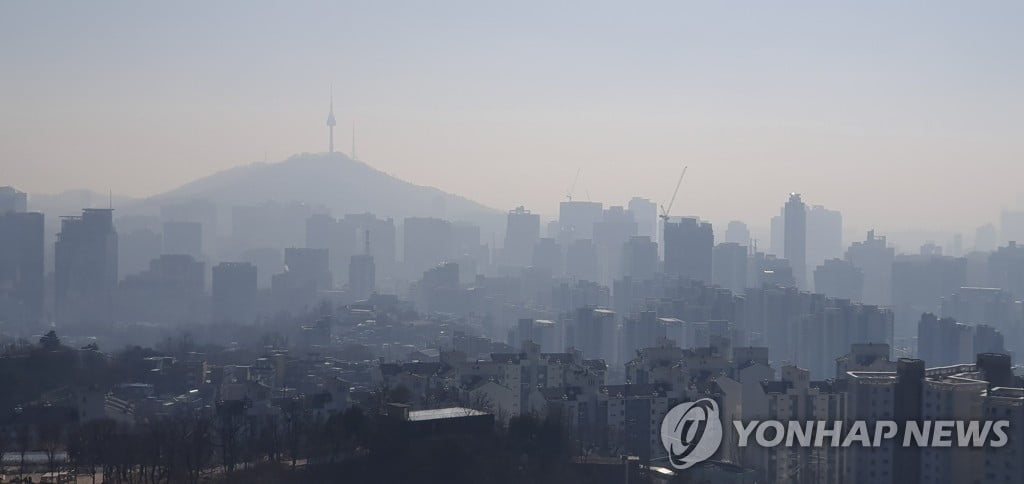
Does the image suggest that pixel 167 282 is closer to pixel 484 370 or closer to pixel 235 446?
pixel 484 370

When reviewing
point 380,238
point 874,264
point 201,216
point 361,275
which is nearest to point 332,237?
point 380,238

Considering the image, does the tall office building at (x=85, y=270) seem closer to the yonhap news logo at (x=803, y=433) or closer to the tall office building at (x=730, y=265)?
the tall office building at (x=730, y=265)

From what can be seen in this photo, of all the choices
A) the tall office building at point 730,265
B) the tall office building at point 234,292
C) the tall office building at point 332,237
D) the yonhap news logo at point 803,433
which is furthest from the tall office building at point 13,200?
the yonhap news logo at point 803,433

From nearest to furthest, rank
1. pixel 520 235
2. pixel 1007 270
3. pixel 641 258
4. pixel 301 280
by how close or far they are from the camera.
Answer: pixel 1007 270 → pixel 641 258 → pixel 301 280 → pixel 520 235

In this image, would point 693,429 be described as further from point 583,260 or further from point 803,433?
point 583,260

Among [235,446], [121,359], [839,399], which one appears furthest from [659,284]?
[235,446]

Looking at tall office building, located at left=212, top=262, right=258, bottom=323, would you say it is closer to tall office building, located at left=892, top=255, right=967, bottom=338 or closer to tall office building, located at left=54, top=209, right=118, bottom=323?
tall office building, located at left=54, top=209, right=118, bottom=323
